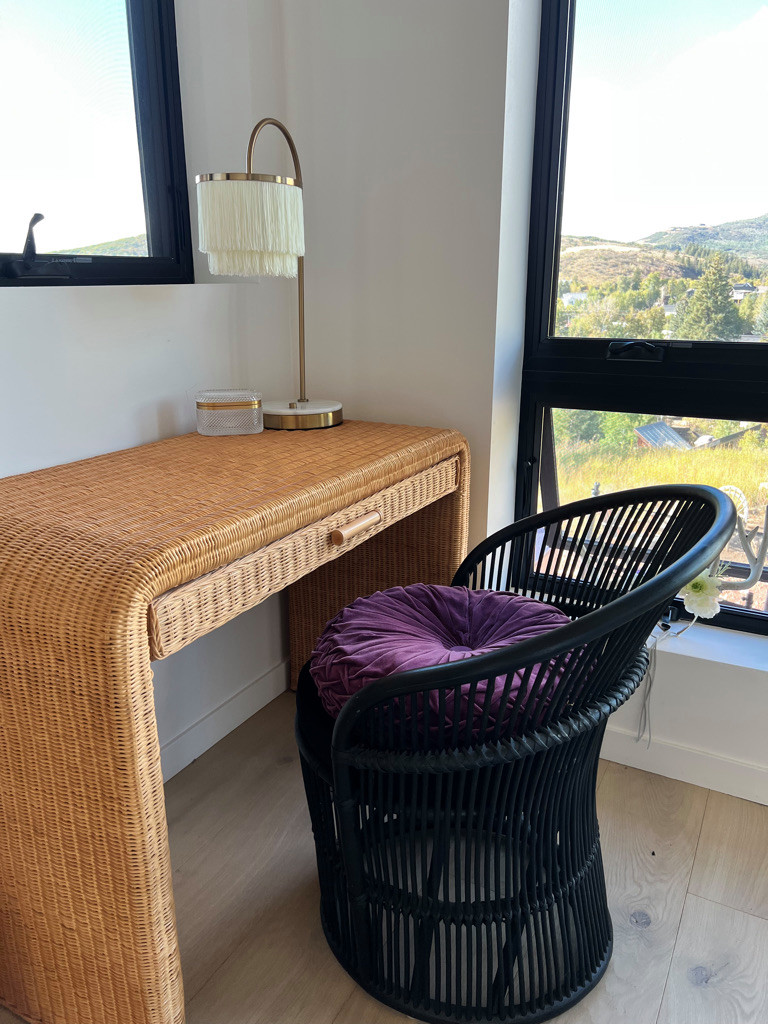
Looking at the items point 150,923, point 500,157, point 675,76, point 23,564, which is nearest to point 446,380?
point 500,157

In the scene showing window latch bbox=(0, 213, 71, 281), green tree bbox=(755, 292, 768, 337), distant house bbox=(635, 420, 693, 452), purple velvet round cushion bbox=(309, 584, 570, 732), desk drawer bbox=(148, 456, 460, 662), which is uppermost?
window latch bbox=(0, 213, 71, 281)

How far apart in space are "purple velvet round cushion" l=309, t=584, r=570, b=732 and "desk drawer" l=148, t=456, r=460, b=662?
0.11 m

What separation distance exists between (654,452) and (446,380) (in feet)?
1.57

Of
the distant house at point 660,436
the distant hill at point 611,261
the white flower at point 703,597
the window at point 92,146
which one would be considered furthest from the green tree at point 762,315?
the window at point 92,146

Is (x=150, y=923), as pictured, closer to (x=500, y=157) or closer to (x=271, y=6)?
(x=500, y=157)

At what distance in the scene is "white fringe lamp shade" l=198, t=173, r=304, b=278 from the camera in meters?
1.37

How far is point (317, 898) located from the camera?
4.34 ft

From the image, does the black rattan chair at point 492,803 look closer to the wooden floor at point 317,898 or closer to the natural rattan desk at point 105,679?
the wooden floor at point 317,898

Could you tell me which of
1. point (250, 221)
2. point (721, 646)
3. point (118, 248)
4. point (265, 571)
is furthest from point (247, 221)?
point (721, 646)

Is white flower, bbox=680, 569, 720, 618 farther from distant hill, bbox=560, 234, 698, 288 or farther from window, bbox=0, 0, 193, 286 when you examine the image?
window, bbox=0, 0, 193, 286

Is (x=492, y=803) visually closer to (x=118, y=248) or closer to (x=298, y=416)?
(x=298, y=416)

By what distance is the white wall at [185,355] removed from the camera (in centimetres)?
129

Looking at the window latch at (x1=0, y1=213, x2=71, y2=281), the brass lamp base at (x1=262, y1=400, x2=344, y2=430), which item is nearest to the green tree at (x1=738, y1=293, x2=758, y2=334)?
the brass lamp base at (x1=262, y1=400, x2=344, y2=430)

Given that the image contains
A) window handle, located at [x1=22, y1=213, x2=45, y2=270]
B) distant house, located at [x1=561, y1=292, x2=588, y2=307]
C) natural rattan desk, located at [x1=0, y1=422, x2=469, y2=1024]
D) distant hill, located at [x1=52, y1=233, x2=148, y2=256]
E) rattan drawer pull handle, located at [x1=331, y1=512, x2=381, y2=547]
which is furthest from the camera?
distant house, located at [x1=561, y1=292, x2=588, y2=307]
